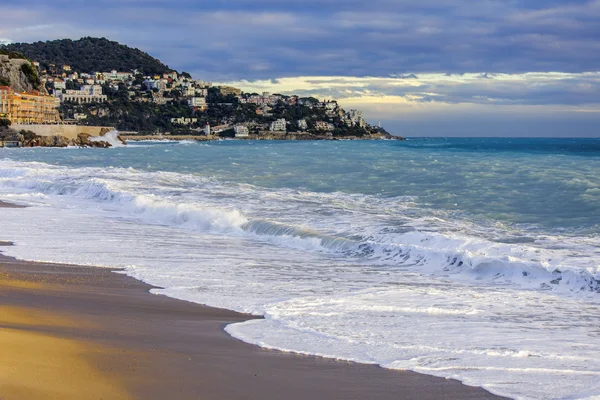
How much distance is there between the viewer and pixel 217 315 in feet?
24.2

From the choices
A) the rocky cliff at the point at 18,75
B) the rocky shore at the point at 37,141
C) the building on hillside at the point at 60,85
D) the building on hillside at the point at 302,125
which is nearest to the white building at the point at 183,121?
the building on hillside at the point at 302,125

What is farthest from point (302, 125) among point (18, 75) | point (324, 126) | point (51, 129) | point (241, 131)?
point (51, 129)

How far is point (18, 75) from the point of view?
117 m

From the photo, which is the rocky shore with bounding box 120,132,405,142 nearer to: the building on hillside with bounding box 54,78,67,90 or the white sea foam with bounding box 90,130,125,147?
the building on hillside with bounding box 54,78,67,90

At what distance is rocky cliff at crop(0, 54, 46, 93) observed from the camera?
11444 centimetres

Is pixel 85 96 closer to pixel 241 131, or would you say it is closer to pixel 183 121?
pixel 183 121

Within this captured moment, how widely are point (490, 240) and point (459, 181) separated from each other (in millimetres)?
13564

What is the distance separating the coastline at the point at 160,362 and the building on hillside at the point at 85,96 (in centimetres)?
16971

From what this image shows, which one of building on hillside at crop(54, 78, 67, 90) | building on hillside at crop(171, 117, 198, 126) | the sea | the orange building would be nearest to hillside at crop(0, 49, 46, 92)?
the orange building

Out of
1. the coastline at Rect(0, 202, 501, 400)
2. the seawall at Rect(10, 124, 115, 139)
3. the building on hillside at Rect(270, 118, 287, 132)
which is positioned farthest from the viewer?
the building on hillside at Rect(270, 118, 287, 132)

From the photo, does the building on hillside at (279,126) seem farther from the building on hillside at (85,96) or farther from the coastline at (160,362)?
the coastline at (160,362)

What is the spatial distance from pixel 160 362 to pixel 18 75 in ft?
397

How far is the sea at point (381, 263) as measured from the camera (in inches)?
243

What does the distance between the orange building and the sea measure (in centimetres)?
8440
